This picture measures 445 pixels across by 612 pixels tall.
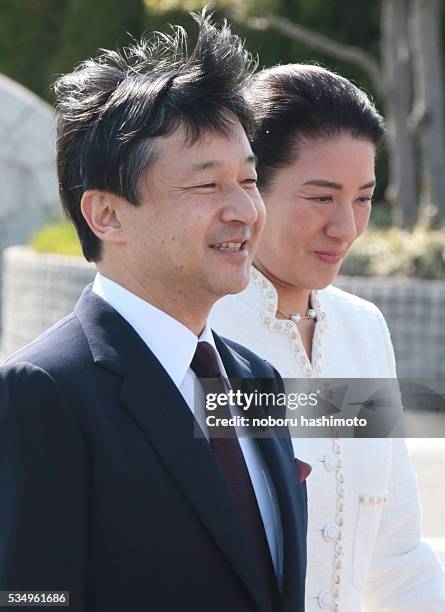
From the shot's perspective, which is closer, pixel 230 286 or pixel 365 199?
pixel 230 286

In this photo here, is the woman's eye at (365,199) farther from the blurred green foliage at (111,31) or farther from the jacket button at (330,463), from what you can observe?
the blurred green foliage at (111,31)

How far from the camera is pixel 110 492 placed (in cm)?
181

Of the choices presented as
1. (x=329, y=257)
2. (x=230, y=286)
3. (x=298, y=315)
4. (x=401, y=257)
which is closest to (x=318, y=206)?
(x=329, y=257)

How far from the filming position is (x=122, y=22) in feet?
59.3

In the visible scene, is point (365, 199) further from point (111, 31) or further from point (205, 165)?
point (111, 31)

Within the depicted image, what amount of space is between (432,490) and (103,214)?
3.55 metres

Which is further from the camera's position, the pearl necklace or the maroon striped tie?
the pearl necklace

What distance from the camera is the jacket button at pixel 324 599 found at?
2.51 meters

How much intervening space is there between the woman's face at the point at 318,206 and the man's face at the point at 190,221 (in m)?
0.59

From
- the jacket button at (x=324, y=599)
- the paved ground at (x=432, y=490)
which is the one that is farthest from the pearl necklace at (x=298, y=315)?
the paved ground at (x=432, y=490)

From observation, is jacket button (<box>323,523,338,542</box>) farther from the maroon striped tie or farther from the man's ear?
the man's ear

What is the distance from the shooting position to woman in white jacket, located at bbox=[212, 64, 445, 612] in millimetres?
2576

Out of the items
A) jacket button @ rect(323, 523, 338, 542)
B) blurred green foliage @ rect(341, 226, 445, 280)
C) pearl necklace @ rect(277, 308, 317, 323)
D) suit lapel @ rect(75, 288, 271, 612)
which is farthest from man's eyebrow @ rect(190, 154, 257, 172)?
blurred green foliage @ rect(341, 226, 445, 280)

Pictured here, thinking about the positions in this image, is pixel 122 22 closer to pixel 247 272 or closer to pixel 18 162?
pixel 18 162
